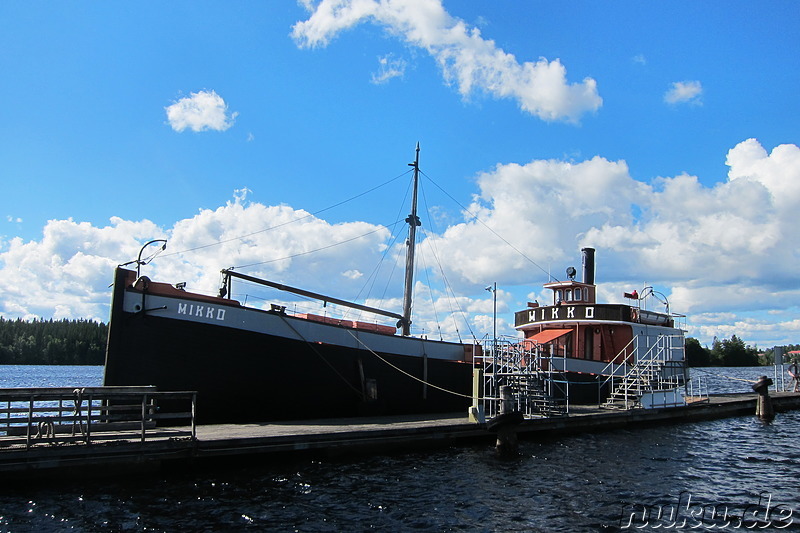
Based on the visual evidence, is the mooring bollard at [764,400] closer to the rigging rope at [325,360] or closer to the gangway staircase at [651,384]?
the gangway staircase at [651,384]

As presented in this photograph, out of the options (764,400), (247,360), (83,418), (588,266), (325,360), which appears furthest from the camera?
(588,266)

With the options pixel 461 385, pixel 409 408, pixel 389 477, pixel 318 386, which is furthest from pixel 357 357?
pixel 389 477

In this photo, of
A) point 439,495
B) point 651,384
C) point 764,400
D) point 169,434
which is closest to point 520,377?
point 651,384

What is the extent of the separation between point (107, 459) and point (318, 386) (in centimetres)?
732

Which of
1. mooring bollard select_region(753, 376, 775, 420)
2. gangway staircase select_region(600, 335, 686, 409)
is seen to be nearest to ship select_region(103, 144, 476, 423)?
gangway staircase select_region(600, 335, 686, 409)

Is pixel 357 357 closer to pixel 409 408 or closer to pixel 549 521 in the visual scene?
pixel 409 408

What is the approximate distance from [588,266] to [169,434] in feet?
75.3

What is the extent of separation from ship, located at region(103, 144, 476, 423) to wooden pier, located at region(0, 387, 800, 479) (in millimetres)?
813

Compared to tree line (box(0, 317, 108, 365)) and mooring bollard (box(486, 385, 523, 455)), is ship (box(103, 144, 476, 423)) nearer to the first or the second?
mooring bollard (box(486, 385, 523, 455))

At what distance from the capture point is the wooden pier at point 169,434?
1187 cm

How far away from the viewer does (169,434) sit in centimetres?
1382

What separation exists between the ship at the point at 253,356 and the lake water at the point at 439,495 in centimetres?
378

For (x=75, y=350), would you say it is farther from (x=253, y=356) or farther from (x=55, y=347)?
(x=253, y=356)

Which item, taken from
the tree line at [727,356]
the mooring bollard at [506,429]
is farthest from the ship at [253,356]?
the tree line at [727,356]
